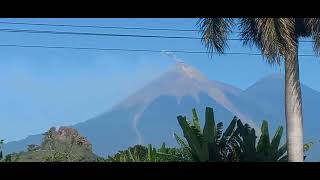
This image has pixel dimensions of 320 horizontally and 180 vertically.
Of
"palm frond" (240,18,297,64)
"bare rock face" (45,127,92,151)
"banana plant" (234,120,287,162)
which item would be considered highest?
"bare rock face" (45,127,92,151)

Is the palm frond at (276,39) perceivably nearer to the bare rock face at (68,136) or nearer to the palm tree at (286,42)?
the palm tree at (286,42)

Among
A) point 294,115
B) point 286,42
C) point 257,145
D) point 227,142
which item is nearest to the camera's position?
point 286,42

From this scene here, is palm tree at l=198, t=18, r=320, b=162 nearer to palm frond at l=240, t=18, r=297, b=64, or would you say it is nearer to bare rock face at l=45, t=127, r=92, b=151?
palm frond at l=240, t=18, r=297, b=64

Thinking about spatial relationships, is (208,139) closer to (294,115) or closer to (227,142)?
(227,142)

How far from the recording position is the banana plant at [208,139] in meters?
11.4

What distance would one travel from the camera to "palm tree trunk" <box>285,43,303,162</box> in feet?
37.5

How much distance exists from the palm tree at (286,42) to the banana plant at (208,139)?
50.7 inches

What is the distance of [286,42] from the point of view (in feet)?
32.6

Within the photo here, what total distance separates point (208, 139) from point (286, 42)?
278 centimetres

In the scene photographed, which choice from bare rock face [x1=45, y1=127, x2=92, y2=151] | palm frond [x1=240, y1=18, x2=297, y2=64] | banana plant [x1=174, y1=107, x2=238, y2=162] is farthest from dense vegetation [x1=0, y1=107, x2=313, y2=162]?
bare rock face [x1=45, y1=127, x2=92, y2=151]

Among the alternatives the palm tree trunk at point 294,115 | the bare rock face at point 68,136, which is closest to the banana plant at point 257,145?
the palm tree trunk at point 294,115

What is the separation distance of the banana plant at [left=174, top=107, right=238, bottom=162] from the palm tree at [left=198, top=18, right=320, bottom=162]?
129 cm

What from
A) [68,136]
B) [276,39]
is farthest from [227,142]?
[68,136]
